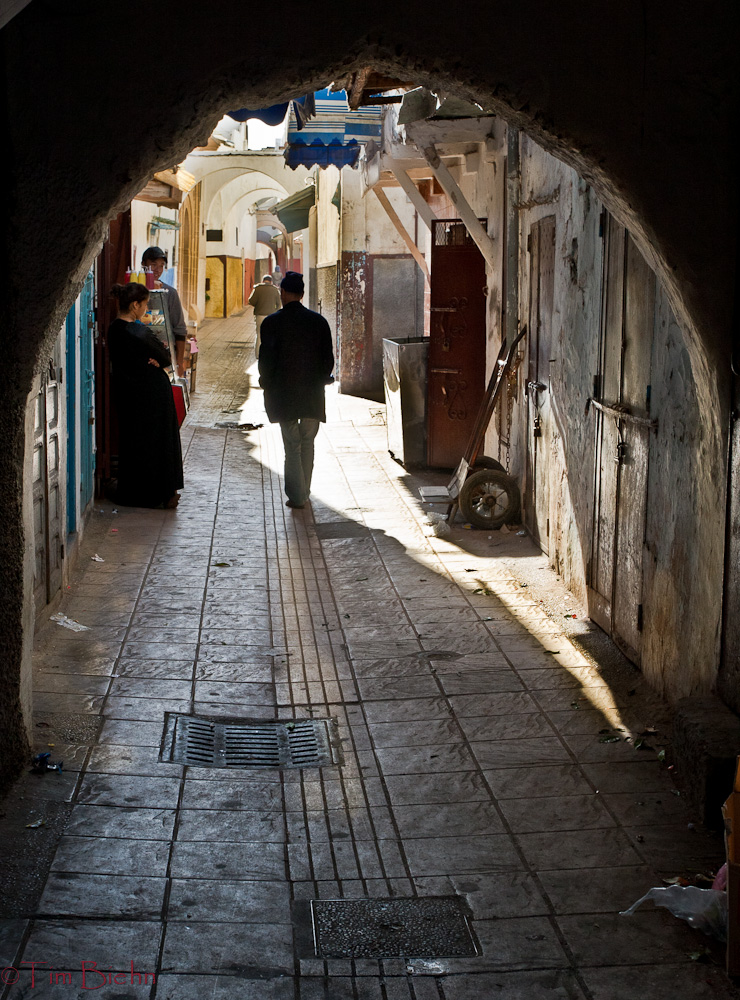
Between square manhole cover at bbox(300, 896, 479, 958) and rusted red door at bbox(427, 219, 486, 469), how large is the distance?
7.69m

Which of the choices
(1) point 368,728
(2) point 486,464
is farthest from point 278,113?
(1) point 368,728

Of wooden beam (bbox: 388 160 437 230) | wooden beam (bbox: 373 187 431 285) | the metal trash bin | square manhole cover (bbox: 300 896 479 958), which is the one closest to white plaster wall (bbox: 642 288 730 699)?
square manhole cover (bbox: 300 896 479 958)

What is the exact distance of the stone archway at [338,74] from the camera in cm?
383

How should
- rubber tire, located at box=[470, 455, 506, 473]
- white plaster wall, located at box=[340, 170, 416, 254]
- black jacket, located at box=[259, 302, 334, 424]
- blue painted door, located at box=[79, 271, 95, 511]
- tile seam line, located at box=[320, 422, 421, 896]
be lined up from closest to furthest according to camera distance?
tile seam line, located at box=[320, 422, 421, 896] → blue painted door, located at box=[79, 271, 95, 511] → rubber tire, located at box=[470, 455, 506, 473] → black jacket, located at box=[259, 302, 334, 424] → white plaster wall, located at box=[340, 170, 416, 254]

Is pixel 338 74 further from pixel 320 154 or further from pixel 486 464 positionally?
pixel 320 154

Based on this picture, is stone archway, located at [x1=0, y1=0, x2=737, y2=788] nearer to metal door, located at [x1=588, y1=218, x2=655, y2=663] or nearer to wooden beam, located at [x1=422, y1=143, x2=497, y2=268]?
metal door, located at [x1=588, y1=218, x2=655, y2=663]

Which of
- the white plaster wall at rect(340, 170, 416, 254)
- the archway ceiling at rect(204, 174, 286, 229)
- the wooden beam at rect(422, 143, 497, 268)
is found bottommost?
the wooden beam at rect(422, 143, 497, 268)

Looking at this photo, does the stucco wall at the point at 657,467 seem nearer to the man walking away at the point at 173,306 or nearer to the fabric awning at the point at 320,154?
the man walking away at the point at 173,306

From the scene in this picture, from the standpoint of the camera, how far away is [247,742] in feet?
15.9

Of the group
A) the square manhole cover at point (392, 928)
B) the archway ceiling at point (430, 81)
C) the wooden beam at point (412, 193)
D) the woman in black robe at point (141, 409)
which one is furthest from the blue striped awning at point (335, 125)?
the square manhole cover at point (392, 928)

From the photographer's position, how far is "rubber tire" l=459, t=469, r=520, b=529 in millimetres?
8791

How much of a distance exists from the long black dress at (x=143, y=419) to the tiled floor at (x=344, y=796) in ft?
4.56

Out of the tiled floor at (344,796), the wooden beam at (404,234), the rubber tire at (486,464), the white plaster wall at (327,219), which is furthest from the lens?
the white plaster wall at (327,219)

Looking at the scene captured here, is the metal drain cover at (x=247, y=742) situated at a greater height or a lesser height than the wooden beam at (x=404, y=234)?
lesser
